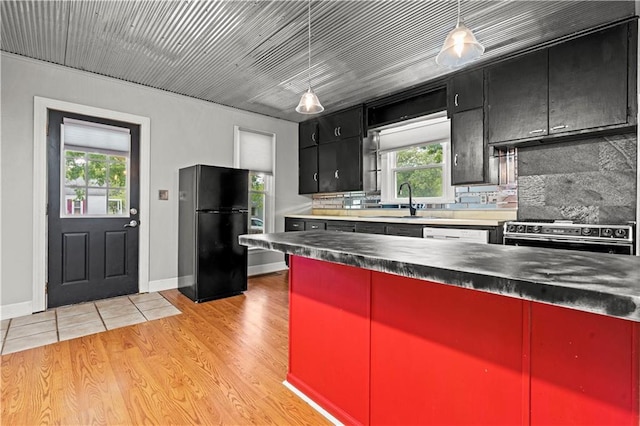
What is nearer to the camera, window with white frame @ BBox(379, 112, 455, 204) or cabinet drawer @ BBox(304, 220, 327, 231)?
window with white frame @ BBox(379, 112, 455, 204)

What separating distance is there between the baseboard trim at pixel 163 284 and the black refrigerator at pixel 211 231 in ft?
0.45

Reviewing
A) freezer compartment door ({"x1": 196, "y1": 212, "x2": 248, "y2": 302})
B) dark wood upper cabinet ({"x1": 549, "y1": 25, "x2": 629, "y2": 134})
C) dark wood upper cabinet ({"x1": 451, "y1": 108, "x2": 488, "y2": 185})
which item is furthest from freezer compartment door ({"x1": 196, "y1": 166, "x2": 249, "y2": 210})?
dark wood upper cabinet ({"x1": 549, "y1": 25, "x2": 629, "y2": 134})

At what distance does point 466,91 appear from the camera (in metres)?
3.38

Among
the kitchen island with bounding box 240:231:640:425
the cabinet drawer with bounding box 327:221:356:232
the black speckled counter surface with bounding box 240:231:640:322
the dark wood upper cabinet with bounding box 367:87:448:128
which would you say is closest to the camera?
the black speckled counter surface with bounding box 240:231:640:322

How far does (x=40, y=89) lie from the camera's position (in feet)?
10.5

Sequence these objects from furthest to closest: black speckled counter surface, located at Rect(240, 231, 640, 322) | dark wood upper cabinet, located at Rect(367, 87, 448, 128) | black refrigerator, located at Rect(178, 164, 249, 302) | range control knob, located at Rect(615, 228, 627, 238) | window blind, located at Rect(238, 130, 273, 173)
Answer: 1. window blind, located at Rect(238, 130, 273, 173)
2. dark wood upper cabinet, located at Rect(367, 87, 448, 128)
3. black refrigerator, located at Rect(178, 164, 249, 302)
4. range control knob, located at Rect(615, 228, 627, 238)
5. black speckled counter surface, located at Rect(240, 231, 640, 322)

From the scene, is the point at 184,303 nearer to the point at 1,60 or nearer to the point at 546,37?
the point at 1,60

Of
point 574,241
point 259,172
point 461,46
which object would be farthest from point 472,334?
point 259,172

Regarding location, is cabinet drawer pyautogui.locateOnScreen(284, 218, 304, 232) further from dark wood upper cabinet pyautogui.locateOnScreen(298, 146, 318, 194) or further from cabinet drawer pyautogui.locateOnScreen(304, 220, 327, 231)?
dark wood upper cabinet pyautogui.locateOnScreen(298, 146, 318, 194)

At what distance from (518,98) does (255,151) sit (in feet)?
11.5

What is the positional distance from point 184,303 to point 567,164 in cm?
419

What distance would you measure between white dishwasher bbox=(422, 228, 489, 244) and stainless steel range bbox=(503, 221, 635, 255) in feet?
0.59

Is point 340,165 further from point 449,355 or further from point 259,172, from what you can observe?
point 449,355

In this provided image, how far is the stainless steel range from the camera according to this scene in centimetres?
239
